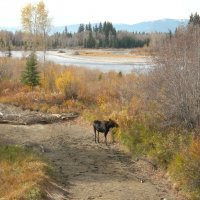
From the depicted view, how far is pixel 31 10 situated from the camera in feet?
183

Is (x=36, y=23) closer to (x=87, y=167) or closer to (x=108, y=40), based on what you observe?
(x=87, y=167)

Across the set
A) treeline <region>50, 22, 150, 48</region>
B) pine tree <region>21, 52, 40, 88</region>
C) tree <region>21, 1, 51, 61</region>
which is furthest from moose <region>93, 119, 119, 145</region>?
treeline <region>50, 22, 150, 48</region>

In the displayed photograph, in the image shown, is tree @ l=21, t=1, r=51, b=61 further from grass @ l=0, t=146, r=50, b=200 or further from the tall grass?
grass @ l=0, t=146, r=50, b=200

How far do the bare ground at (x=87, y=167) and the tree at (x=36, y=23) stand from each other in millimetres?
33413

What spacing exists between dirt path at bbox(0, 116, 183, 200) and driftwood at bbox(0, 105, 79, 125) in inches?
51.9

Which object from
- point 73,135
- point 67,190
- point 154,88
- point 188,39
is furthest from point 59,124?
point 67,190

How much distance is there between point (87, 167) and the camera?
669 inches

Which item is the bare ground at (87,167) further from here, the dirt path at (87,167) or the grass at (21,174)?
the grass at (21,174)

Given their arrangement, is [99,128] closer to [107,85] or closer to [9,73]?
[107,85]

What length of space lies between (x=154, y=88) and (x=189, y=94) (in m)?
2.14

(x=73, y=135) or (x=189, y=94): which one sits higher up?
(x=189, y=94)

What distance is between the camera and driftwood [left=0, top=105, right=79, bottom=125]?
1018 inches

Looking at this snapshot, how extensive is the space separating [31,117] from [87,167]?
10.4 m

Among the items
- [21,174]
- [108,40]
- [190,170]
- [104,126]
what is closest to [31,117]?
[104,126]
